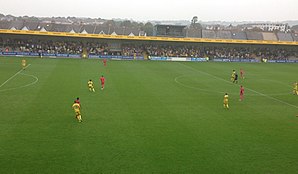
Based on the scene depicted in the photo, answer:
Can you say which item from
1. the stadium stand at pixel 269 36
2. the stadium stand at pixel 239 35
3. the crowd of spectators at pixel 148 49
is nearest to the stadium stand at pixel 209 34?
the crowd of spectators at pixel 148 49

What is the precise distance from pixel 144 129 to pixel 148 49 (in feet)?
145

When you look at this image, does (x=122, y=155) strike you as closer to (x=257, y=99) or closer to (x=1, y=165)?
(x=1, y=165)

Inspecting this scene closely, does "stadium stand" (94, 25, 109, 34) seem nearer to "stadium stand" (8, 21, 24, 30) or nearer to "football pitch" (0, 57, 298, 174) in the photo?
"stadium stand" (8, 21, 24, 30)

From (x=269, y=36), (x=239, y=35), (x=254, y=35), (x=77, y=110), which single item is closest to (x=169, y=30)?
(x=239, y=35)

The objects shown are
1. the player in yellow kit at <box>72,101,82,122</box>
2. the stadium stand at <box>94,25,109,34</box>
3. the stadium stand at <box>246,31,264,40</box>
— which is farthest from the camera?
the stadium stand at <box>246,31,264,40</box>

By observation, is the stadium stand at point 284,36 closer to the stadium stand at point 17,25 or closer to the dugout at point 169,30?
the dugout at point 169,30

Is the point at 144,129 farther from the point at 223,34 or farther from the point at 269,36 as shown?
the point at 269,36

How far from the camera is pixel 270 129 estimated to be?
1750 centimetres

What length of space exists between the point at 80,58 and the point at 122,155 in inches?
1637

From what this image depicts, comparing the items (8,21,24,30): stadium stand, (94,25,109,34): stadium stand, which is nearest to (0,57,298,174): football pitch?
(8,21,24,30): stadium stand

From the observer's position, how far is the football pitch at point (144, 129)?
12.4m

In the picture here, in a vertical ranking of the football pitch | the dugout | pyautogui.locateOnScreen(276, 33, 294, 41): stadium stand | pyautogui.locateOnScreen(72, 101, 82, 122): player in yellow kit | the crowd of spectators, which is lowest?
the football pitch

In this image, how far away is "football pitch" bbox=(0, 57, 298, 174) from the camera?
486 inches

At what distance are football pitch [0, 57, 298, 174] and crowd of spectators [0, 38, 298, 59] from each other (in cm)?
2708
